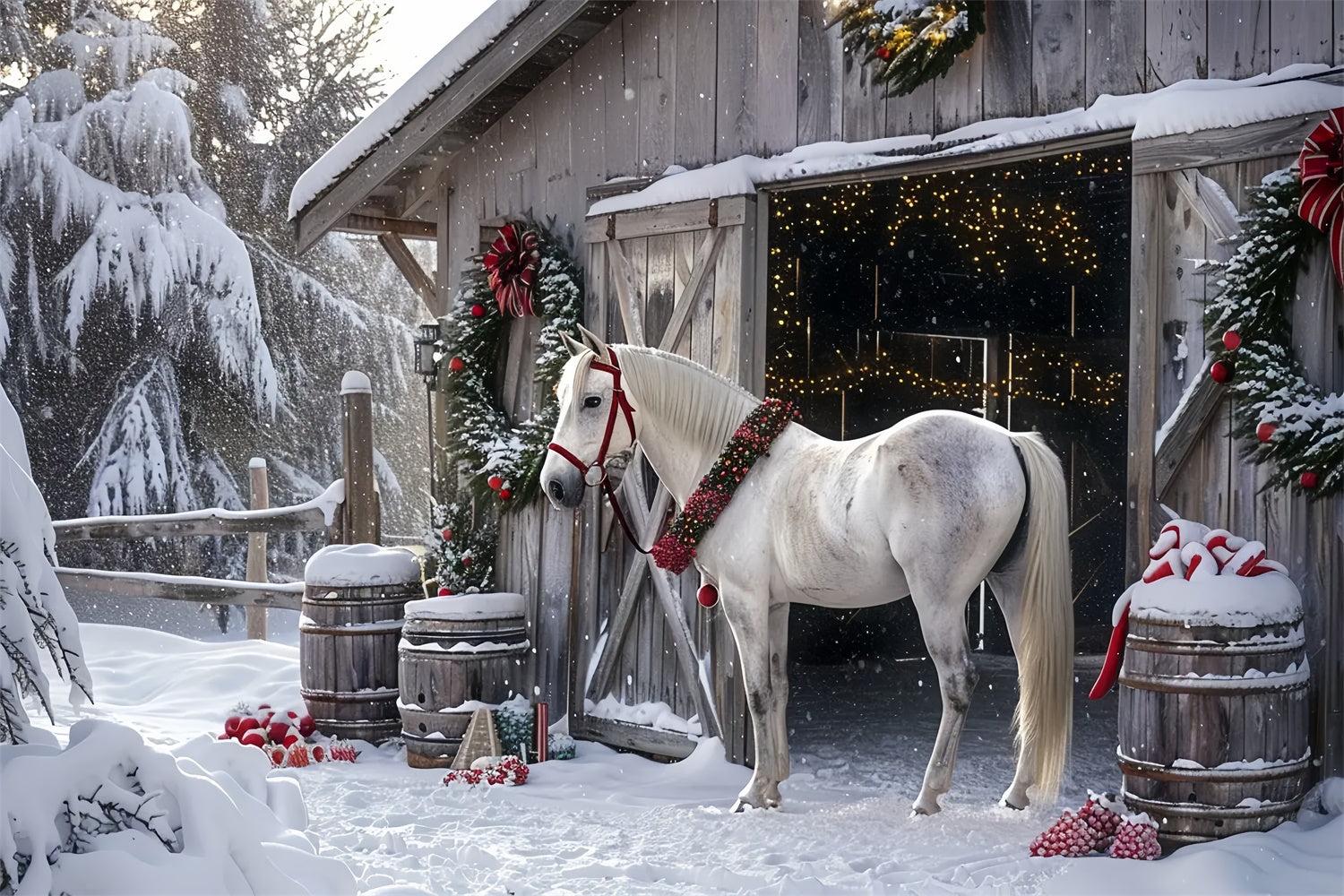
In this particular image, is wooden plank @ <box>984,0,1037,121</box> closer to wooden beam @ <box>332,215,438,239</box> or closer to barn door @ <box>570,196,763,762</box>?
barn door @ <box>570,196,763,762</box>

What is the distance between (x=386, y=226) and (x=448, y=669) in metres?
3.36

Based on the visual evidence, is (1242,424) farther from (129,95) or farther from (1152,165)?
(129,95)

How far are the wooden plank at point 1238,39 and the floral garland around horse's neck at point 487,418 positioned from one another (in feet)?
10.7

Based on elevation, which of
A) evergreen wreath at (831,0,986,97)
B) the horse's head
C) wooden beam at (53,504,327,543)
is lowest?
wooden beam at (53,504,327,543)

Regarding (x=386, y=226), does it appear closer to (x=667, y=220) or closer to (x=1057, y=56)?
(x=667, y=220)

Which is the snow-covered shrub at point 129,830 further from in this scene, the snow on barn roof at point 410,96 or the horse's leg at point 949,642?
the snow on barn roof at point 410,96

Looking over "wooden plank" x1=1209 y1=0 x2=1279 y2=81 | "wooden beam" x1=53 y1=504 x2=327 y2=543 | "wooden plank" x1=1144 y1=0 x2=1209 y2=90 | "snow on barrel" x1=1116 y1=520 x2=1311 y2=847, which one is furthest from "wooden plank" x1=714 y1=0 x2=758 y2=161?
"wooden beam" x1=53 y1=504 x2=327 y2=543

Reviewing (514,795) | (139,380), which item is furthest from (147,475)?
(514,795)

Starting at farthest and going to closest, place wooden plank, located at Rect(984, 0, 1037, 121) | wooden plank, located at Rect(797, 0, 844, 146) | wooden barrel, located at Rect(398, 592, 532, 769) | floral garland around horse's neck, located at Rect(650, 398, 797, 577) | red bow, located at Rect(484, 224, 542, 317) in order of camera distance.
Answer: red bow, located at Rect(484, 224, 542, 317), wooden barrel, located at Rect(398, 592, 532, 769), wooden plank, located at Rect(797, 0, 844, 146), floral garland around horse's neck, located at Rect(650, 398, 797, 577), wooden plank, located at Rect(984, 0, 1037, 121)

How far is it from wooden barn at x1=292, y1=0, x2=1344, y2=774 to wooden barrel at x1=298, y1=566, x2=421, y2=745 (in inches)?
29.7

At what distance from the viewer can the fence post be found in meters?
7.25

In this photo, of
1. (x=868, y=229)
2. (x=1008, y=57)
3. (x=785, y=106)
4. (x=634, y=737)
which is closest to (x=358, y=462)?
(x=634, y=737)

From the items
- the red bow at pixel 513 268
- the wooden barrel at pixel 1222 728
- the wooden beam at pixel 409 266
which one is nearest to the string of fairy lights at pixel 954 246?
the red bow at pixel 513 268

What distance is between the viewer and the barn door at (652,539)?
5734 mm
